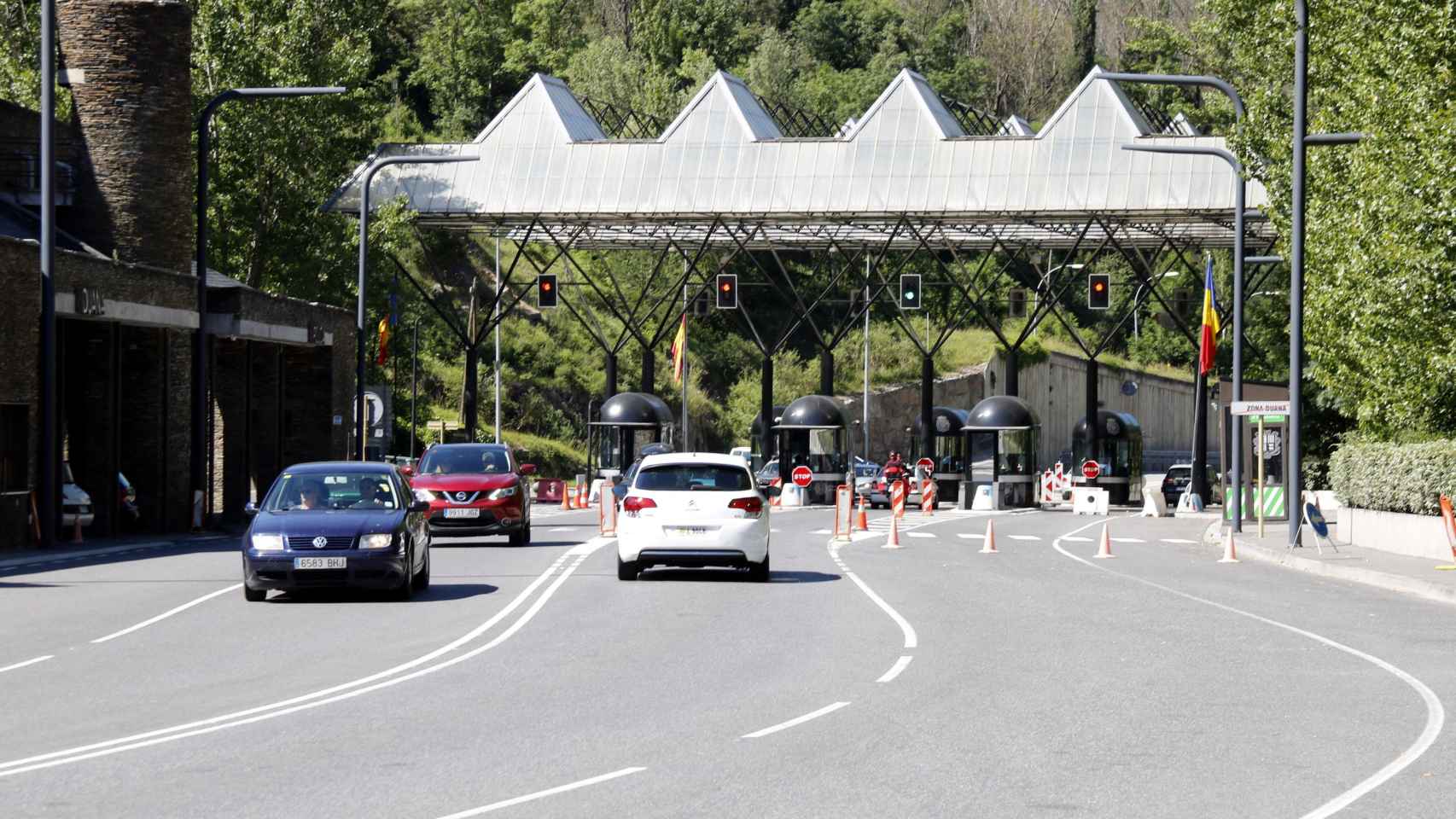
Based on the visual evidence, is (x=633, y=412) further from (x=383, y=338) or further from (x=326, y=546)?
(x=326, y=546)

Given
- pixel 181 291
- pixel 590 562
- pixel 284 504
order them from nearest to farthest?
pixel 284 504, pixel 590 562, pixel 181 291

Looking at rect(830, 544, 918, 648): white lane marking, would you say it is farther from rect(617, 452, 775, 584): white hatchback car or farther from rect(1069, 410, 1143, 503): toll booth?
rect(1069, 410, 1143, 503): toll booth

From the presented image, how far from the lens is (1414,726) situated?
12.3 m

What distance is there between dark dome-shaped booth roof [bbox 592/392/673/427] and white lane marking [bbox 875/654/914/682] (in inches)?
1914

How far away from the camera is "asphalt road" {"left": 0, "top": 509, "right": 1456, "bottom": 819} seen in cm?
977

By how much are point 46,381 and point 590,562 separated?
1027cm

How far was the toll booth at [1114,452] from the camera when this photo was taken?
69.5 m

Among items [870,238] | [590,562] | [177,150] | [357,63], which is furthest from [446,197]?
[590,562]

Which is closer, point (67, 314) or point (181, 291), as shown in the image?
point (67, 314)

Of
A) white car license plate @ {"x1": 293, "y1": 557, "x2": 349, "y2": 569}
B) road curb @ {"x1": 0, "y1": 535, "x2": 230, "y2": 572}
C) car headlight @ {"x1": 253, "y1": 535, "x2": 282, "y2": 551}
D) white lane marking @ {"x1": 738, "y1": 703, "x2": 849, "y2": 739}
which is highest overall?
car headlight @ {"x1": 253, "y1": 535, "x2": 282, "y2": 551}

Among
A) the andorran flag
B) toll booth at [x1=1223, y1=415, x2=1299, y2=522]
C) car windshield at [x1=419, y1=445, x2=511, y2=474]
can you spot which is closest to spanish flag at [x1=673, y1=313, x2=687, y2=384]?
the andorran flag

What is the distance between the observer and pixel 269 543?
21.4 metres

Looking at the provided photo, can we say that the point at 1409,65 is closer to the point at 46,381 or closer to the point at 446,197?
the point at 46,381

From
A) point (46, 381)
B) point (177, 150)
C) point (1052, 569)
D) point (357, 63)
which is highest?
point (357, 63)
